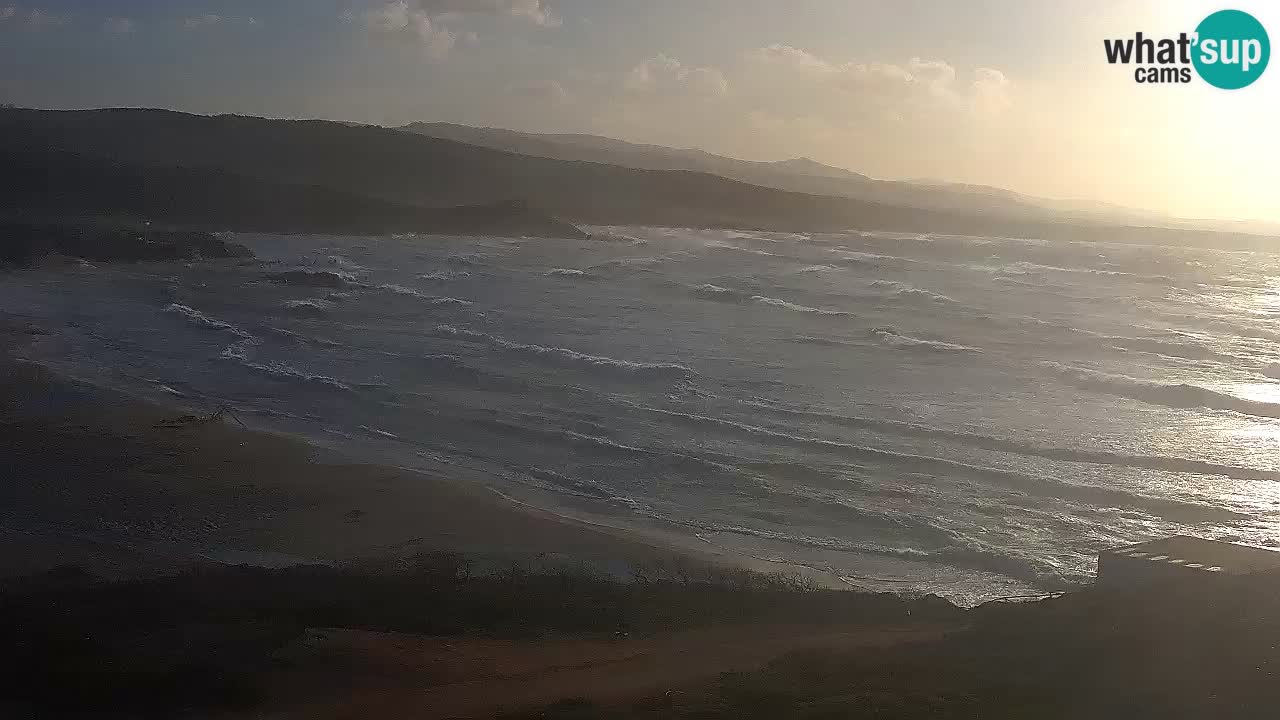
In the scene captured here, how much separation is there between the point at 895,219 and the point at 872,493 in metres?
83.0

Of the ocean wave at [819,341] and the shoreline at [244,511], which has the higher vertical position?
the ocean wave at [819,341]

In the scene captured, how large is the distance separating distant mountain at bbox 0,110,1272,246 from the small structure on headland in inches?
2161

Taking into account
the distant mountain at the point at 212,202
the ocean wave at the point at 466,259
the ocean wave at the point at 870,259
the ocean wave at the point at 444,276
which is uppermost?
the distant mountain at the point at 212,202

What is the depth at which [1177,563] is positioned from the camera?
9594 millimetres

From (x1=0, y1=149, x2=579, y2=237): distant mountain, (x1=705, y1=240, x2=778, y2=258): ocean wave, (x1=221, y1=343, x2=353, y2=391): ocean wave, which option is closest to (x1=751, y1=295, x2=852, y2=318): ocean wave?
(x1=221, y1=343, x2=353, y2=391): ocean wave

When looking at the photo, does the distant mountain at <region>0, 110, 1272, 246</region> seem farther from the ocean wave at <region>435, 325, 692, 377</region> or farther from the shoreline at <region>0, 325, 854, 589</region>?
the shoreline at <region>0, 325, 854, 589</region>

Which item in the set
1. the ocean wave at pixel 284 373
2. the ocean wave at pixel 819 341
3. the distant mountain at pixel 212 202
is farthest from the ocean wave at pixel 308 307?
the distant mountain at pixel 212 202

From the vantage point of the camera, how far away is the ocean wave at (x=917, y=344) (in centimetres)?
2892

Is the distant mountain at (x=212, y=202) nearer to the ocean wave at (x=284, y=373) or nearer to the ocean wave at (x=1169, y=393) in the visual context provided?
the ocean wave at (x=284, y=373)

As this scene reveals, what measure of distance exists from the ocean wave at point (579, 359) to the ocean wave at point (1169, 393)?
9.62m

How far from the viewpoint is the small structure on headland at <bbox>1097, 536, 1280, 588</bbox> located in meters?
9.44

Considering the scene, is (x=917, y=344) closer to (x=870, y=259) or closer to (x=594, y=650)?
(x=594, y=650)

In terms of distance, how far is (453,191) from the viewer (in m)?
78.4

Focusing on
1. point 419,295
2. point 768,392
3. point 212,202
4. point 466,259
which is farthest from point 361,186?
point 768,392
